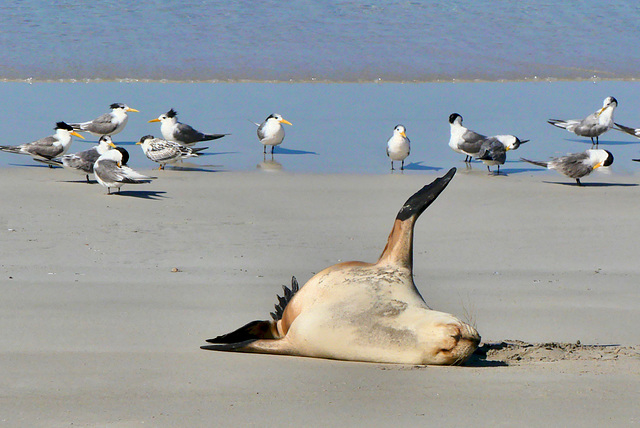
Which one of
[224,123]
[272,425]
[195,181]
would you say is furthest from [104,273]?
[224,123]

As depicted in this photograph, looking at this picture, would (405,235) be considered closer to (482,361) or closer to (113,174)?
(482,361)

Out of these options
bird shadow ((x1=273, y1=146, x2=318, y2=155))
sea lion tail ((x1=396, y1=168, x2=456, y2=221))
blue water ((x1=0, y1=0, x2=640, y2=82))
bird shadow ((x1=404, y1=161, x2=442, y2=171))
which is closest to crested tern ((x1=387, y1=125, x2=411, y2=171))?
bird shadow ((x1=404, y1=161, x2=442, y2=171))

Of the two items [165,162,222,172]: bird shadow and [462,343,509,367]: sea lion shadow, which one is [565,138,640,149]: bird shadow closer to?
[165,162,222,172]: bird shadow

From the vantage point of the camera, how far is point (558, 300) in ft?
18.7

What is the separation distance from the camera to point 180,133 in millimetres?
12023

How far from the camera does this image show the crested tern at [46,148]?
11.1 m

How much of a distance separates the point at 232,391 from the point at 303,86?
14771 mm

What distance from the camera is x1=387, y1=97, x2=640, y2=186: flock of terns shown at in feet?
35.6

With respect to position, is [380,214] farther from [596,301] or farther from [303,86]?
[303,86]

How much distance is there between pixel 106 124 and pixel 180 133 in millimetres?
1329

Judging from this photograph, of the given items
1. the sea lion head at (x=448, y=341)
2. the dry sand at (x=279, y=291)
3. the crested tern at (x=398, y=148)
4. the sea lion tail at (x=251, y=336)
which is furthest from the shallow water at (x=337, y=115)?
the sea lion head at (x=448, y=341)

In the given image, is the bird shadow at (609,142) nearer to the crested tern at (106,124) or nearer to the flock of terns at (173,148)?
the flock of terns at (173,148)

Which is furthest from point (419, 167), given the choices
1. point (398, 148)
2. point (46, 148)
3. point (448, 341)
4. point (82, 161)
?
point (448, 341)

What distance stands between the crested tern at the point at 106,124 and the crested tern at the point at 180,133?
2.44ft
